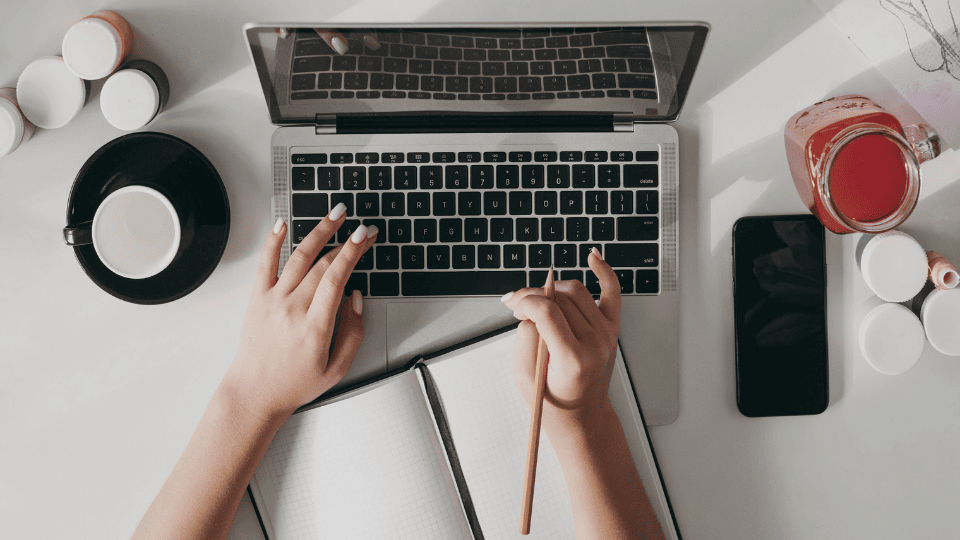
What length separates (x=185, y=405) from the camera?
0.74m

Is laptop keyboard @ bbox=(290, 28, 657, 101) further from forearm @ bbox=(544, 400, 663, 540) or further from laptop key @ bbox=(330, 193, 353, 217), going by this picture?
forearm @ bbox=(544, 400, 663, 540)

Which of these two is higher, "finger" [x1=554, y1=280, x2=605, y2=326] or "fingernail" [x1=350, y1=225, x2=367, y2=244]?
"fingernail" [x1=350, y1=225, x2=367, y2=244]

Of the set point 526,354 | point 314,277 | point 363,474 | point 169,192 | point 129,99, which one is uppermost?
point 129,99

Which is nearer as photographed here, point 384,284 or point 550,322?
point 550,322

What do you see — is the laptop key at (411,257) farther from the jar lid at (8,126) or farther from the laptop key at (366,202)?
the jar lid at (8,126)

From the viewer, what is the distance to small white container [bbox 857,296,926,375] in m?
0.69

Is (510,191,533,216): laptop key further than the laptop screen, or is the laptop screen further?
(510,191,533,216): laptop key

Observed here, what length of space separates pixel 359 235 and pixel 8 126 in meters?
0.45

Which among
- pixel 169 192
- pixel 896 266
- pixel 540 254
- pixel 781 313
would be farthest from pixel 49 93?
pixel 896 266

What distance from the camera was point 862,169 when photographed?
64 cm

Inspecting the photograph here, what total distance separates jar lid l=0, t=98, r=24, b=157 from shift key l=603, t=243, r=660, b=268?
2.46ft

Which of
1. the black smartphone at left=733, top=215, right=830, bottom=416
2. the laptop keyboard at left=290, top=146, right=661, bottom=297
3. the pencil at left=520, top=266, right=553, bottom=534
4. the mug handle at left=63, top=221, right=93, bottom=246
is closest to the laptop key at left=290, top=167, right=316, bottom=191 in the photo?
the laptop keyboard at left=290, top=146, right=661, bottom=297

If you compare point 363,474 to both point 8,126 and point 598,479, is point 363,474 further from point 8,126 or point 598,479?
point 8,126

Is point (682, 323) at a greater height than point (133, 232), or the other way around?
point (133, 232)
